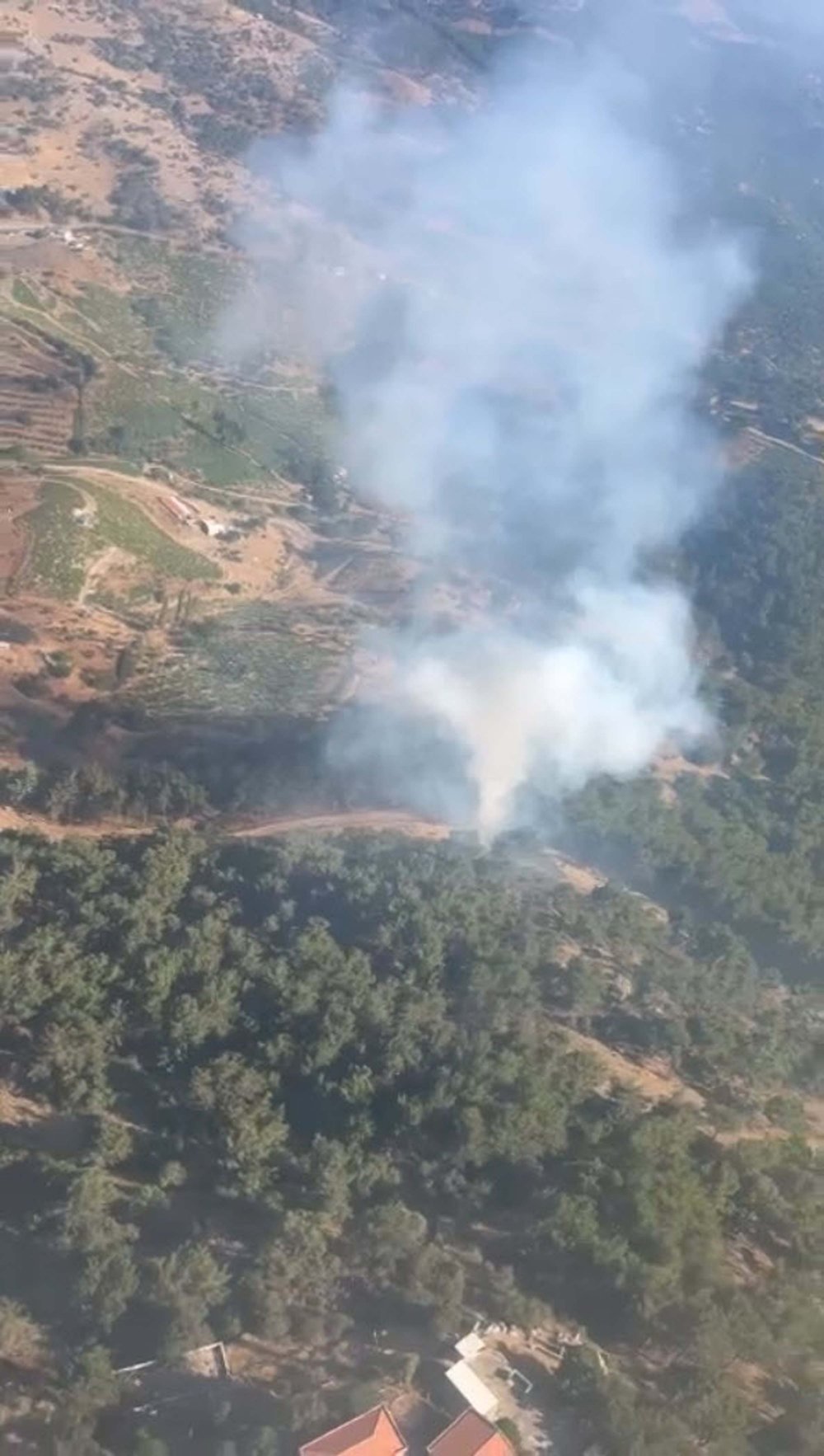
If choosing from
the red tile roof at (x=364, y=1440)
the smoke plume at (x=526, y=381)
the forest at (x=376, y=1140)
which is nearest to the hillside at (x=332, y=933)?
the forest at (x=376, y=1140)

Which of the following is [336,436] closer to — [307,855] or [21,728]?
[21,728]

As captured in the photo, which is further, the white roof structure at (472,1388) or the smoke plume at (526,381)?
the smoke plume at (526,381)

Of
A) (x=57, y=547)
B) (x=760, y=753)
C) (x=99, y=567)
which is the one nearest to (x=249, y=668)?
(x=99, y=567)

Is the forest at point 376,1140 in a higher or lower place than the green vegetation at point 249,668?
higher

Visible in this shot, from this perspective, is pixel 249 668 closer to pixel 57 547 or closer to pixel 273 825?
pixel 273 825

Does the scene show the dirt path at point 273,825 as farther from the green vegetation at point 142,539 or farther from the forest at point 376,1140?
the green vegetation at point 142,539

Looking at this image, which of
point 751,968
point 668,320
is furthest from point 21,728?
point 668,320

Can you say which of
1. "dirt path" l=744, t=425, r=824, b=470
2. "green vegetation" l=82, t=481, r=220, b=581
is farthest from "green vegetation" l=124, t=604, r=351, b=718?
"dirt path" l=744, t=425, r=824, b=470

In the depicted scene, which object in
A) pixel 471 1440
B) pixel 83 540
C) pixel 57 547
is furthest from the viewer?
pixel 83 540
